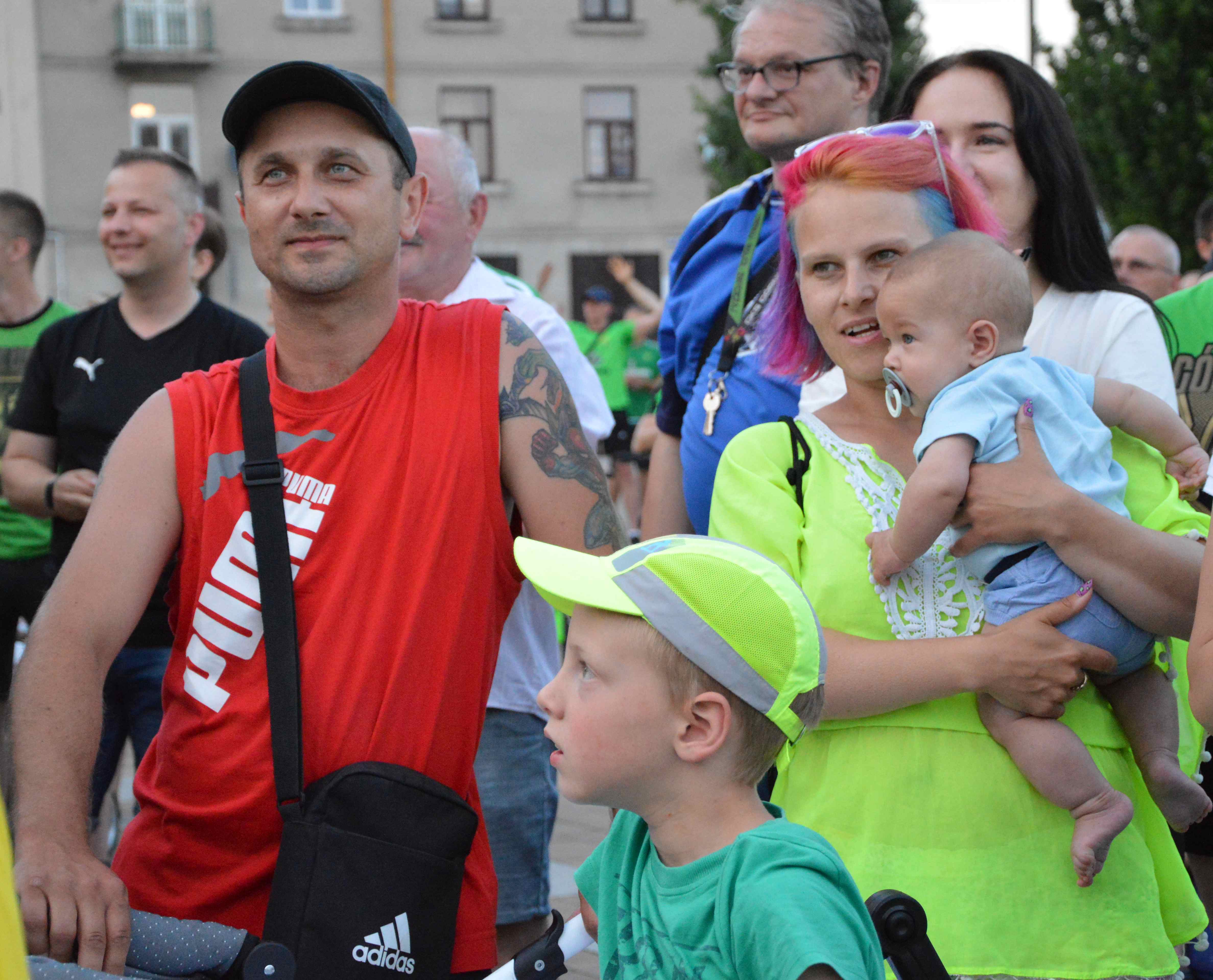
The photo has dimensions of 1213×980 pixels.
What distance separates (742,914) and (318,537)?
1080 mm

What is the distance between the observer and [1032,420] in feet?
7.35

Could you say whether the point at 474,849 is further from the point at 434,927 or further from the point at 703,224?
the point at 703,224

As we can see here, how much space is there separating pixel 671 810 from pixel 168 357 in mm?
3145

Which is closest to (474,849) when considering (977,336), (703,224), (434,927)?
(434,927)

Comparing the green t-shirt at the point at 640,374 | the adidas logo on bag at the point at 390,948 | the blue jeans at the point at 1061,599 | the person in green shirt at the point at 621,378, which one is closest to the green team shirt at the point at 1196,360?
the blue jeans at the point at 1061,599

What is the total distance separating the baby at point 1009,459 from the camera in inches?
82.6

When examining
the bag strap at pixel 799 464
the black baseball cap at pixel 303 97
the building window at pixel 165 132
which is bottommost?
the bag strap at pixel 799 464

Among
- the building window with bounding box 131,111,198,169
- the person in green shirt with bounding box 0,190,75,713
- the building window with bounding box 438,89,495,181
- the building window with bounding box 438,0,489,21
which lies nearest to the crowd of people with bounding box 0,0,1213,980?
the person in green shirt with bounding box 0,190,75,713

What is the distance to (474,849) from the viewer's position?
2.46 metres

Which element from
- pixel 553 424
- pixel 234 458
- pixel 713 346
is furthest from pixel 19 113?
pixel 553 424

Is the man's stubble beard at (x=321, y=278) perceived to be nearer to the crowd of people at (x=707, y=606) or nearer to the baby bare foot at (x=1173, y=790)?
the crowd of people at (x=707, y=606)

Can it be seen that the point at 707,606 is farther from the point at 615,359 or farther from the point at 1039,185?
the point at 615,359

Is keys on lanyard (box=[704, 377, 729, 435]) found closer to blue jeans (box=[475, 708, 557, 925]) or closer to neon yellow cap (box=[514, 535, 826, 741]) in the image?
blue jeans (box=[475, 708, 557, 925])

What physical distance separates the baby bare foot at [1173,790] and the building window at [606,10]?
3127cm
